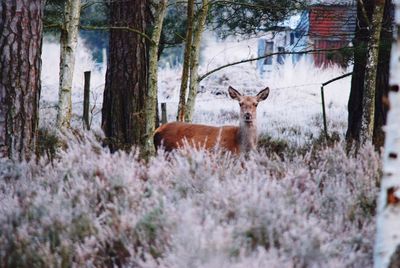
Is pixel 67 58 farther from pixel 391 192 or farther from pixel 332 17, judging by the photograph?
pixel 391 192

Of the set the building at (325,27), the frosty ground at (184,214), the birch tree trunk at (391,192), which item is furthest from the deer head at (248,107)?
the birch tree trunk at (391,192)

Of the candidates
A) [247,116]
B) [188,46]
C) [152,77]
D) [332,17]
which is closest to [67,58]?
[152,77]

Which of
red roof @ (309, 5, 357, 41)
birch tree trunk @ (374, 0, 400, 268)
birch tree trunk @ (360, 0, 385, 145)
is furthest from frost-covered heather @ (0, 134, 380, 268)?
red roof @ (309, 5, 357, 41)

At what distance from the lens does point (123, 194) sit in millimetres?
5688

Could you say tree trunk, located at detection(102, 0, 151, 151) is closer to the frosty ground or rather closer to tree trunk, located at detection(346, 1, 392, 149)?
tree trunk, located at detection(346, 1, 392, 149)

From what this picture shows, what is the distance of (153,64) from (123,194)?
14.6 ft

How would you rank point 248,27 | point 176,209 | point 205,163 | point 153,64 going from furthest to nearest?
point 248,27 → point 153,64 → point 205,163 → point 176,209

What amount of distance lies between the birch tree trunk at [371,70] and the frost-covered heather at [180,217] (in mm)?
3719

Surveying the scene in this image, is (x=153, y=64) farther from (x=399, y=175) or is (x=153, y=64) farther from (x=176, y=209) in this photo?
(x=399, y=175)

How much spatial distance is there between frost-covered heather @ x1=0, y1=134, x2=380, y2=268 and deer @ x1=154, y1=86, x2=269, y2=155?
4126mm

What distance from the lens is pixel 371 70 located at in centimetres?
1003

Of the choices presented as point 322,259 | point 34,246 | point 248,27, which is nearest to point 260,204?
point 322,259

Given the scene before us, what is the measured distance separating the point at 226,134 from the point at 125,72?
2964 mm

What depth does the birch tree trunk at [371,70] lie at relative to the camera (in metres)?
9.86
